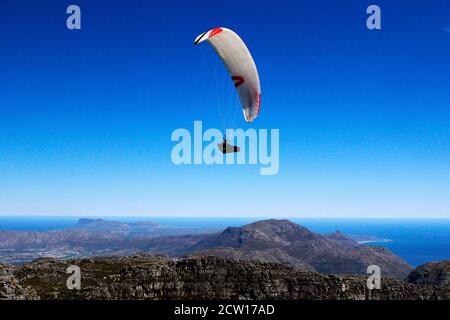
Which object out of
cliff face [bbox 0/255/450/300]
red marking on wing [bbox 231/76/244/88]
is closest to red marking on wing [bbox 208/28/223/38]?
red marking on wing [bbox 231/76/244/88]

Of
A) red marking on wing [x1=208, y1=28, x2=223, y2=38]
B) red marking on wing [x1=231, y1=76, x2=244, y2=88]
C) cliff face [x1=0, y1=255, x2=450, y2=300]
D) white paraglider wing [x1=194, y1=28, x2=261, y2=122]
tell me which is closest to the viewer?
red marking on wing [x1=208, y1=28, x2=223, y2=38]

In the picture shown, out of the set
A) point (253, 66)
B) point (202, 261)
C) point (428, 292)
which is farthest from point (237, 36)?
point (428, 292)

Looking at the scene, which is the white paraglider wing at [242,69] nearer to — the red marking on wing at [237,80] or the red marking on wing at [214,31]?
the red marking on wing at [237,80]

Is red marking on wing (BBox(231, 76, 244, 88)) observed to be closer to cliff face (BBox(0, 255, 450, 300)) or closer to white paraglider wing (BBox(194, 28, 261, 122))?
→ white paraglider wing (BBox(194, 28, 261, 122))
